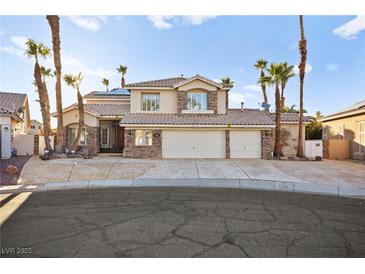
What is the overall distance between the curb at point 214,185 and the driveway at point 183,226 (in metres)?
1.46

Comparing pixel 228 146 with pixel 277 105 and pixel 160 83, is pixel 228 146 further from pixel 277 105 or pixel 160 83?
pixel 160 83

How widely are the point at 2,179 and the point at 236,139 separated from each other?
48.9 ft

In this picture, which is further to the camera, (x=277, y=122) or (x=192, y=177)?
(x=277, y=122)

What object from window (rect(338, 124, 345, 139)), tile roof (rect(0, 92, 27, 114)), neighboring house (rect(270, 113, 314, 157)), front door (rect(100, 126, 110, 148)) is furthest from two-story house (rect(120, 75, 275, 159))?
tile roof (rect(0, 92, 27, 114))

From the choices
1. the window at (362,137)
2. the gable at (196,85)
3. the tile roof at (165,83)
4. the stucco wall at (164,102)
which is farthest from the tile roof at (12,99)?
the window at (362,137)

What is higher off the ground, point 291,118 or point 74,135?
point 291,118

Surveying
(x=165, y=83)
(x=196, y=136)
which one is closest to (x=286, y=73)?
(x=196, y=136)

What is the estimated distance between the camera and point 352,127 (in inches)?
785

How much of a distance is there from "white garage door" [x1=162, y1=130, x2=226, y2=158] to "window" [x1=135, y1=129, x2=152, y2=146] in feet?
3.70

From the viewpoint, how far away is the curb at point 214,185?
9.46 metres

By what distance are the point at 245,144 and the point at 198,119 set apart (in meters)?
4.24

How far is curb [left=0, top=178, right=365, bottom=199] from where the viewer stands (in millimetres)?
9461

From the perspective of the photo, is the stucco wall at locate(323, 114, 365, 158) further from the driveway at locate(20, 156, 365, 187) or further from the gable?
the gable

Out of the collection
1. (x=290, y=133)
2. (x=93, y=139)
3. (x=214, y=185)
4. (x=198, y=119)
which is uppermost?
(x=198, y=119)
